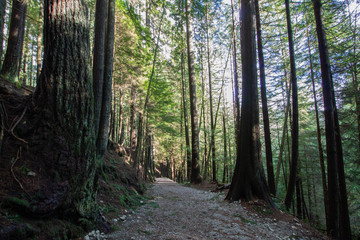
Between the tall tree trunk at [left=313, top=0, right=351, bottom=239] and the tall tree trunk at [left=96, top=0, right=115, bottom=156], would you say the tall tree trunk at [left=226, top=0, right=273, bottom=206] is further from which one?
the tall tree trunk at [left=96, top=0, right=115, bottom=156]

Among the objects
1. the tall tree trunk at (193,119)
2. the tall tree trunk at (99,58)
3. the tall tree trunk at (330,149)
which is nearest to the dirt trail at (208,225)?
the tall tree trunk at (330,149)

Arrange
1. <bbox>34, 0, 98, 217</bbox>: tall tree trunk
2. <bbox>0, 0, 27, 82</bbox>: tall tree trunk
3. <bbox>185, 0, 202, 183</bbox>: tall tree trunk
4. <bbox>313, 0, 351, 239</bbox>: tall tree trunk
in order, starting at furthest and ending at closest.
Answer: <bbox>185, 0, 202, 183</bbox>: tall tree trunk, <bbox>0, 0, 27, 82</bbox>: tall tree trunk, <bbox>313, 0, 351, 239</bbox>: tall tree trunk, <bbox>34, 0, 98, 217</bbox>: tall tree trunk

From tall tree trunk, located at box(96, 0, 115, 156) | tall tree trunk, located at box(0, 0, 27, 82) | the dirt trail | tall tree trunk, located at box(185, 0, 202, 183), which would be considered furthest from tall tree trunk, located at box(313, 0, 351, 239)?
tall tree trunk, located at box(0, 0, 27, 82)

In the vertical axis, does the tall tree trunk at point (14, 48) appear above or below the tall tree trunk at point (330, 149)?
above

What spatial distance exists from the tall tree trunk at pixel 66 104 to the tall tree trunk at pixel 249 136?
4.57 m

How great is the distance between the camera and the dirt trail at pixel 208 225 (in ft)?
10.4

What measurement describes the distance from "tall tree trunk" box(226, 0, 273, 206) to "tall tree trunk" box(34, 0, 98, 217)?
4574mm

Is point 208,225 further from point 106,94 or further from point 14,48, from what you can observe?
point 14,48

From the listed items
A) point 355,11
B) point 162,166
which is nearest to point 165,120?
point 355,11

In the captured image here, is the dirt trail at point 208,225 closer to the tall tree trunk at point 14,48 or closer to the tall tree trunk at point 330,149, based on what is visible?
the tall tree trunk at point 330,149

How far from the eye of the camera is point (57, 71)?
2.71 metres

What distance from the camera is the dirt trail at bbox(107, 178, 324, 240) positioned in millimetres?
3156

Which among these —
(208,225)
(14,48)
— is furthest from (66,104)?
(14,48)

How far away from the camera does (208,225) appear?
12.6ft
